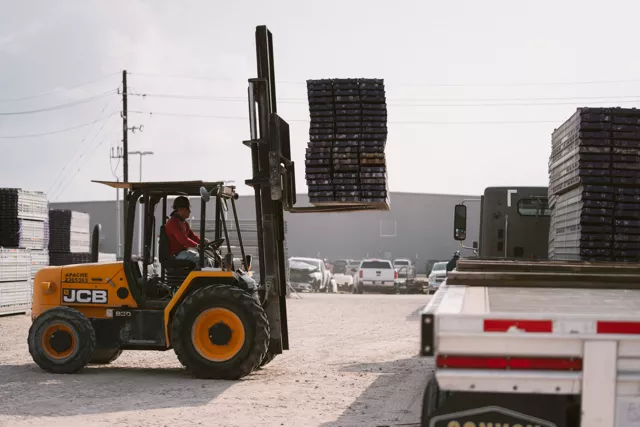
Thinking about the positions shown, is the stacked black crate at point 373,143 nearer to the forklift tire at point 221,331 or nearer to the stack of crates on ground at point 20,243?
the forklift tire at point 221,331

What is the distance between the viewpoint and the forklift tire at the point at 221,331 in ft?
36.5

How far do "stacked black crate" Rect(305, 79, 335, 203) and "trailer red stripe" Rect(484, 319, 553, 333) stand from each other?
906 centimetres

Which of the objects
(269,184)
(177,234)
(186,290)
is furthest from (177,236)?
(269,184)

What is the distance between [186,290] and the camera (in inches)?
455

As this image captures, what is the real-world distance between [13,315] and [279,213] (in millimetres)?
12969

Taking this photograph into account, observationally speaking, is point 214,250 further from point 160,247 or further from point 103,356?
point 103,356

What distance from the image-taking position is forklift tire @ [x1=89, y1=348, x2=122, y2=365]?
42.3 ft

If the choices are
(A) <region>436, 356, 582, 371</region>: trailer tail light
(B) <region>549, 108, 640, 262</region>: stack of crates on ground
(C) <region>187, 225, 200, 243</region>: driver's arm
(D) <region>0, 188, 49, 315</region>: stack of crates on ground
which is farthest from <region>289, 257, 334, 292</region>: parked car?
(A) <region>436, 356, 582, 371</region>: trailer tail light

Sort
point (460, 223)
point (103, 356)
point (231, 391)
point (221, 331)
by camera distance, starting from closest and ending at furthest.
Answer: point (231, 391), point (221, 331), point (103, 356), point (460, 223)

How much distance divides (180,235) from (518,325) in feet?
25.3

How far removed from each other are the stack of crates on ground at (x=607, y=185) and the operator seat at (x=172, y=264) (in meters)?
5.26

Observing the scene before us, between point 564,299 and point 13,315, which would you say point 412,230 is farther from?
point 564,299

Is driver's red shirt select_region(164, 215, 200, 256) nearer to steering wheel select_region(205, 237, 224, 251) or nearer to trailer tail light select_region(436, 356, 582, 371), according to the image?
steering wheel select_region(205, 237, 224, 251)

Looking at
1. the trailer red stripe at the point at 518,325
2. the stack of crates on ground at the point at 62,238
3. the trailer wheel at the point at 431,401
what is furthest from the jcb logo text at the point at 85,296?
the stack of crates on ground at the point at 62,238
